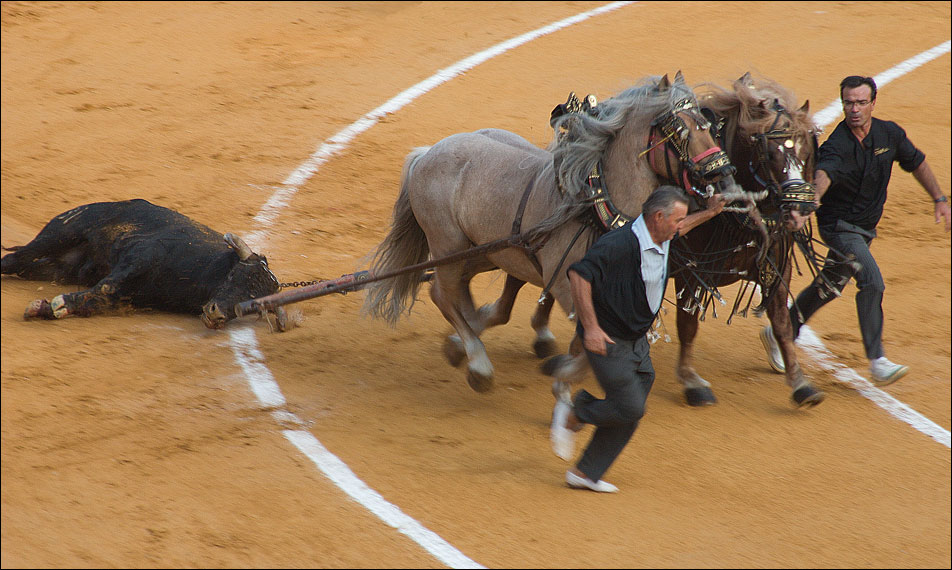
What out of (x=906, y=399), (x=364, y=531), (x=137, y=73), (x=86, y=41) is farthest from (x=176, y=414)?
(x=86, y=41)

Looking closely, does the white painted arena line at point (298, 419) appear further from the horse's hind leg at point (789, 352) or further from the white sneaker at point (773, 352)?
the horse's hind leg at point (789, 352)

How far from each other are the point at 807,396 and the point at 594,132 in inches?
97.6

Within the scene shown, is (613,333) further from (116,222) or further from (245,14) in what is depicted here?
(245,14)

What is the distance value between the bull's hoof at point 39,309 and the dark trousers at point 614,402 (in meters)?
4.39

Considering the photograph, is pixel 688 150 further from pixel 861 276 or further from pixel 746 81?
pixel 861 276

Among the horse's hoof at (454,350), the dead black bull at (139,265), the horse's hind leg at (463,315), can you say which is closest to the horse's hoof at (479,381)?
the horse's hind leg at (463,315)

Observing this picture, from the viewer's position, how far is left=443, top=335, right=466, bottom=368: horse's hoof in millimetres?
7621

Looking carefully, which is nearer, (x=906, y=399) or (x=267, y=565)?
(x=267, y=565)

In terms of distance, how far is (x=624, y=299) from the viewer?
535 cm

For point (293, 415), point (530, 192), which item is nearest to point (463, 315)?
point (530, 192)

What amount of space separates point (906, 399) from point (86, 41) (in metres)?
12.3

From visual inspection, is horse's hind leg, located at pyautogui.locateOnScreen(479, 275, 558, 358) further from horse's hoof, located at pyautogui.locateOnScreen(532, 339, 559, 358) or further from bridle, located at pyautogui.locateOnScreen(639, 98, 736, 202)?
bridle, located at pyautogui.locateOnScreen(639, 98, 736, 202)

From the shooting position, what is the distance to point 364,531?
526 cm

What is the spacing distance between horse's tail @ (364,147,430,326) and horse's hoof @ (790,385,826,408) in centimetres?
299
